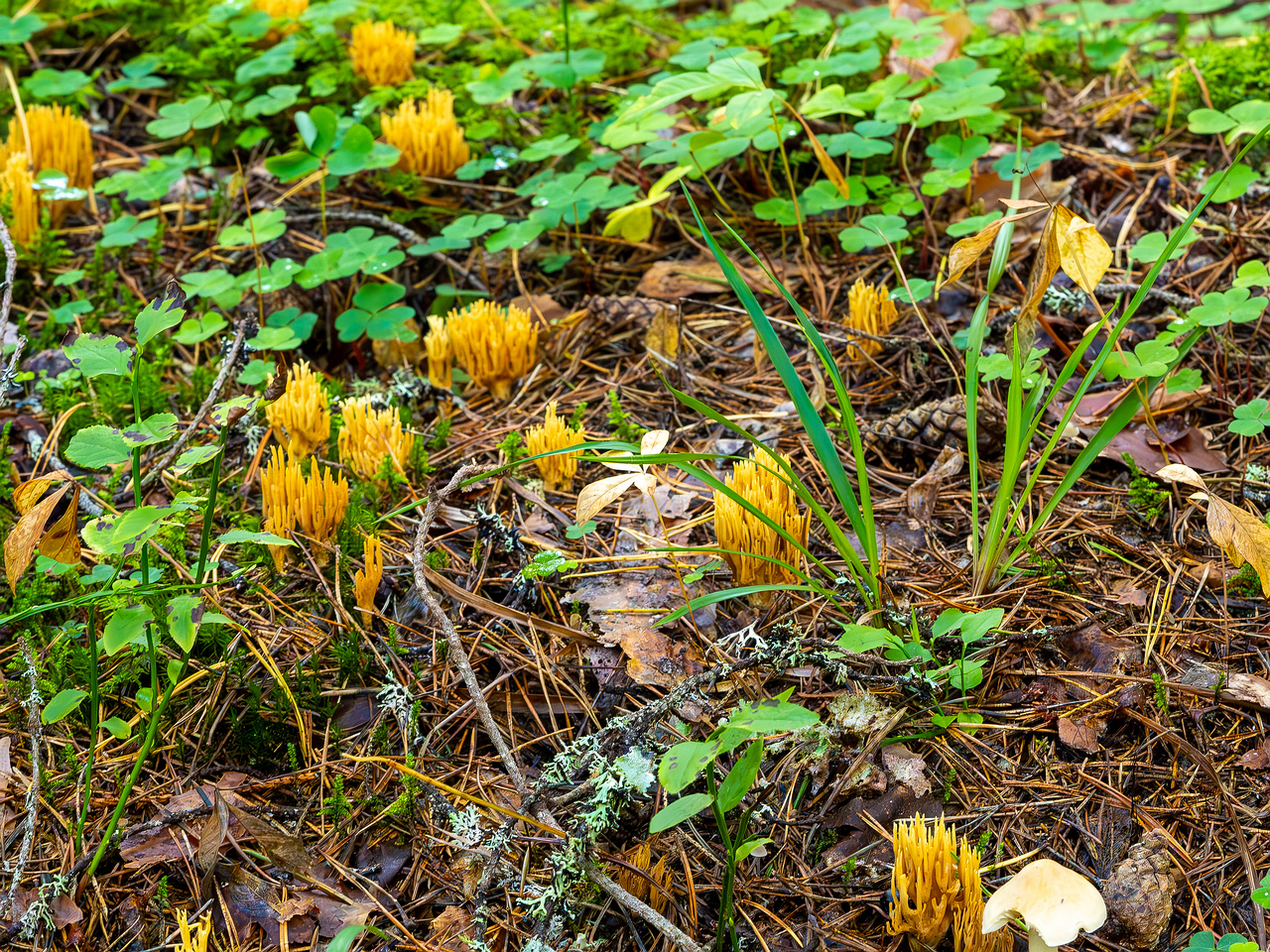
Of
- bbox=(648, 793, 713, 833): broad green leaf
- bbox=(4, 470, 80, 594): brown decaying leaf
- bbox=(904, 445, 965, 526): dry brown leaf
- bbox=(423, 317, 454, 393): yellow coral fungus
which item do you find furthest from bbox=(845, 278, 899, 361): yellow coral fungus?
bbox=(4, 470, 80, 594): brown decaying leaf

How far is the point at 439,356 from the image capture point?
3.14 m

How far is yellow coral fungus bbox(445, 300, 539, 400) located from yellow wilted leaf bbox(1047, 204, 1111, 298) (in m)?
1.68

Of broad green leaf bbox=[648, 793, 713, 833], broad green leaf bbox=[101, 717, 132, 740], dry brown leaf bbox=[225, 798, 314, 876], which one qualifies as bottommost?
dry brown leaf bbox=[225, 798, 314, 876]

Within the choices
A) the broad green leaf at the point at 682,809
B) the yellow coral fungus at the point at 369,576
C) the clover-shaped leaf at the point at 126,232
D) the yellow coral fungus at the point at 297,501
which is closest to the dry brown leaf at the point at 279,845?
the yellow coral fungus at the point at 369,576

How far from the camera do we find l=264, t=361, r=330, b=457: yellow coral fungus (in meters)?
2.73

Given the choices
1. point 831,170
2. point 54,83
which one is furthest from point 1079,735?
point 54,83

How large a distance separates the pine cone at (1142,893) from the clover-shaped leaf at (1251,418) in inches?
48.0

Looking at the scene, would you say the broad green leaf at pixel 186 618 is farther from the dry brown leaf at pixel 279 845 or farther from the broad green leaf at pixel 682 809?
the broad green leaf at pixel 682 809

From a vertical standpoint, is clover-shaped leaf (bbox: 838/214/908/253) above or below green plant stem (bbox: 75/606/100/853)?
above

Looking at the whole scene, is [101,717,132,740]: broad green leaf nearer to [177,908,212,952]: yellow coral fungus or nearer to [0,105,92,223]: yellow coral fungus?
[177,908,212,952]: yellow coral fungus

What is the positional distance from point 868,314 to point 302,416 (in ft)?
5.89

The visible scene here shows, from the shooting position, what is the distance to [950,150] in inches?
A: 132

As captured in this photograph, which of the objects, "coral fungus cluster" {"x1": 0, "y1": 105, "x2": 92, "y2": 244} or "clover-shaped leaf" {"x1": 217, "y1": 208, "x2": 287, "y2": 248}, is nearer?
"clover-shaped leaf" {"x1": 217, "y1": 208, "x2": 287, "y2": 248}

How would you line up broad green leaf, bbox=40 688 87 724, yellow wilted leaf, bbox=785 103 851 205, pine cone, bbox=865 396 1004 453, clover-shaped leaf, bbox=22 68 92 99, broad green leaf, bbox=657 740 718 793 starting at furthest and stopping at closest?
clover-shaped leaf, bbox=22 68 92 99 → yellow wilted leaf, bbox=785 103 851 205 → pine cone, bbox=865 396 1004 453 → broad green leaf, bbox=40 688 87 724 → broad green leaf, bbox=657 740 718 793
